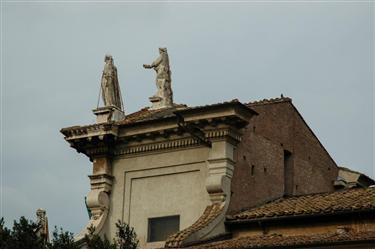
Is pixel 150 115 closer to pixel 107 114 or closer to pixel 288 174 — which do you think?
pixel 107 114

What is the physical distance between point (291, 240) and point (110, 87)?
31.4 feet

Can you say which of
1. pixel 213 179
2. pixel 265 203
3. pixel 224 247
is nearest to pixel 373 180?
pixel 265 203

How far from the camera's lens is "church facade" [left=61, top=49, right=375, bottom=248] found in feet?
85.0

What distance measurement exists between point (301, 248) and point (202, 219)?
472 cm

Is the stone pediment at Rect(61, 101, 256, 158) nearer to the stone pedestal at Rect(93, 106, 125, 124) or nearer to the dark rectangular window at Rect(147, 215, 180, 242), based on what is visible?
the stone pedestal at Rect(93, 106, 125, 124)

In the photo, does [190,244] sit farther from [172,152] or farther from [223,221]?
[172,152]

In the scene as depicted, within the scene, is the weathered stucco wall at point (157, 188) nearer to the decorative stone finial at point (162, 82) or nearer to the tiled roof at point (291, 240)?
the decorative stone finial at point (162, 82)

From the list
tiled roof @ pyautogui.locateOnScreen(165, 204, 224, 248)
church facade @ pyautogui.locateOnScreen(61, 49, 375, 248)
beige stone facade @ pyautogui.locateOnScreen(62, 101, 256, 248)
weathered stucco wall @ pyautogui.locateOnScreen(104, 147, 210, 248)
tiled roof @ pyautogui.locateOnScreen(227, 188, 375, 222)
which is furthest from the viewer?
weathered stucco wall @ pyautogui.locateOnScreen(104, 147, 210, 248)

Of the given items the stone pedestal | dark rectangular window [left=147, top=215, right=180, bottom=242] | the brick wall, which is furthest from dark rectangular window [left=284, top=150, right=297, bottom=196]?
the stone pedestal

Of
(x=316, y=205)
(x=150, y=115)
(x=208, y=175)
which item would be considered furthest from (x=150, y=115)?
(x=316, y=205)

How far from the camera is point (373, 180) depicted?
33.5 m

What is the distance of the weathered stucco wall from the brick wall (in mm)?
1038

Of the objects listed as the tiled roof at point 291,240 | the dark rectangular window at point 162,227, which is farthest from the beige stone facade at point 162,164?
the tiled roof at point 291,240

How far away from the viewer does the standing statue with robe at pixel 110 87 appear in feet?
101
